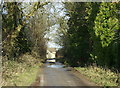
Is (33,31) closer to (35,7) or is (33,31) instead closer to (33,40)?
(33,40)

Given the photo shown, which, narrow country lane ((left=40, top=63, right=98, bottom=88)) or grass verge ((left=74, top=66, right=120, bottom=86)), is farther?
narrow country lane ((left=40, top=63, right=98, bottom=88))

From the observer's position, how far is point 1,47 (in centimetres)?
1369

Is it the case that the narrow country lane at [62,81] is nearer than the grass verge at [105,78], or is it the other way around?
the grass verge at [105,78]

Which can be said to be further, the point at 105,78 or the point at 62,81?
the point at 105,78

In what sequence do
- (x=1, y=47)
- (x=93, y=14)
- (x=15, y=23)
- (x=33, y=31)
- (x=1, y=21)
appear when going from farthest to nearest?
(x=33, y=31)
(x=93, y=14)
(x=15, y=23)
(x=1, y=21)
(x=1, y=47)

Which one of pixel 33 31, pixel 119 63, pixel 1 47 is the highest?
pixel 33 31

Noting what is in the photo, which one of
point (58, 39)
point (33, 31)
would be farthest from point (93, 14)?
point (58, 39)

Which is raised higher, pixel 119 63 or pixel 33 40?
pixel 33 40

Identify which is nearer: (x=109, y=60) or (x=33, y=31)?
(x=109, y=60)

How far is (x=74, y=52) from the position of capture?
26672mm

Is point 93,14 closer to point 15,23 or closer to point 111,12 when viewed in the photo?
point 111,12

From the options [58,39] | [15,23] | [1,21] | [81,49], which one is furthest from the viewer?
[58,39]

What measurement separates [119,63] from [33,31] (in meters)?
16.0

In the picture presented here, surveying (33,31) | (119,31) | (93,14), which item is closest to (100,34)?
(119,31)
